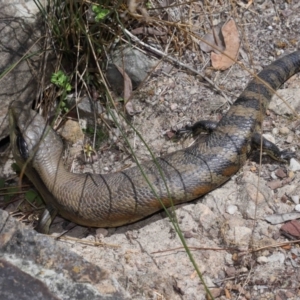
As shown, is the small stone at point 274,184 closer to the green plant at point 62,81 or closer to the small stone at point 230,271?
the small stone at point 230,271

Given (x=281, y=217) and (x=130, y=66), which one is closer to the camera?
(x=281, y=217)

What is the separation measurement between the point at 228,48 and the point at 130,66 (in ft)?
3.29

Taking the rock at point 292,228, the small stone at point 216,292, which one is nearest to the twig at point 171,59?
the rock at point 292,228

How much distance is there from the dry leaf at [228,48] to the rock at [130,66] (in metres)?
0.64

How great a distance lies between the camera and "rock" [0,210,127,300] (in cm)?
364

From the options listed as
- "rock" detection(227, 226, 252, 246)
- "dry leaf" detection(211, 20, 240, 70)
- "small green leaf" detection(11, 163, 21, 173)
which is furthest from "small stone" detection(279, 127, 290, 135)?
"small green leaf" detection(11, 163, 21, 173)

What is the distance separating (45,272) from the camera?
380 cm

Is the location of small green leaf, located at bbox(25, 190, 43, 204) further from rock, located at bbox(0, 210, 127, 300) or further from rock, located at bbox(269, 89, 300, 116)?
rock, located at bbox(269, 89, 300, 116)

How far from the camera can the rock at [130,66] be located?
6.07 m

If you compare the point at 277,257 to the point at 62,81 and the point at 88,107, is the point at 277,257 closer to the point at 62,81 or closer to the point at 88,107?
the point at 88,107

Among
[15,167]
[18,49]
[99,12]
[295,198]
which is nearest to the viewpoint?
[295,198]

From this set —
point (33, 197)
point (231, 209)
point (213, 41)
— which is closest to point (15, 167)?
point (33, 197)

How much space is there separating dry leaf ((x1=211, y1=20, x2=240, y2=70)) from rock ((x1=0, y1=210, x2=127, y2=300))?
289 centimetres

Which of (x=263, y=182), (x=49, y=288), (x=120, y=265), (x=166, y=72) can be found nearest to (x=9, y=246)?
(x=49, y=288)
